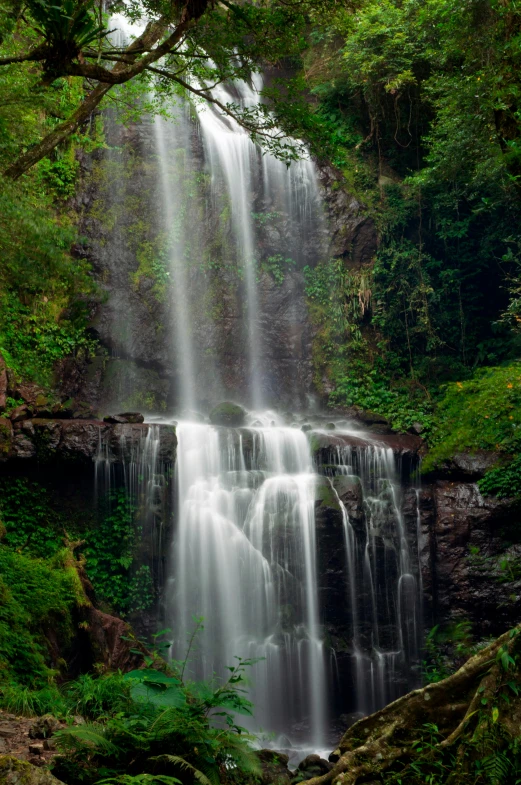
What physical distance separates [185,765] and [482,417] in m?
11.0

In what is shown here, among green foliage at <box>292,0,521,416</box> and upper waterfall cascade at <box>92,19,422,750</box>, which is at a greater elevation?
green foliage at <box>292,0,521,416</box>

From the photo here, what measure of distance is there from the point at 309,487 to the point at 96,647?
5.04 m

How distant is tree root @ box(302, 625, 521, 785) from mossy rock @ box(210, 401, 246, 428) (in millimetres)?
9531

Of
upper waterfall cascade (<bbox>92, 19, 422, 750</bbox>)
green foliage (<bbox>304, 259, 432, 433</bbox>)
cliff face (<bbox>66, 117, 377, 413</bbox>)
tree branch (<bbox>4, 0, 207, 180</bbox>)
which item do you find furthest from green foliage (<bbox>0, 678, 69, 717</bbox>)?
green foliage (<bbox>304, 259, 432, 433</bbox>)

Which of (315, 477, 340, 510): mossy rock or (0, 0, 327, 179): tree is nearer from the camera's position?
(0, 0, 327, 179): tree

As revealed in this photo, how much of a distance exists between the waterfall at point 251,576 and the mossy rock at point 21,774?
285 inches

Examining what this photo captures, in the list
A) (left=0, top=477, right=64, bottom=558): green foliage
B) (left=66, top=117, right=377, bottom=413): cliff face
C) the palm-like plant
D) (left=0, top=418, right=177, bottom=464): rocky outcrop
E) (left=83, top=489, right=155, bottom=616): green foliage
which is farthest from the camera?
(left=66, top=117, right=377, bottom=413): cliff face

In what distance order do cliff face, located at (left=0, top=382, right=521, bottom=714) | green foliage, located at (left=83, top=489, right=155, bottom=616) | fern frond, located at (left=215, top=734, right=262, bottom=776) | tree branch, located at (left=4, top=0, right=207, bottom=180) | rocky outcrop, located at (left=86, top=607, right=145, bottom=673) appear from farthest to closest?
1. cliff face, located at (left=0, top=382, right=521, bottom=714)
2. green foliage, located at (left=83, top=489, right=155, bottom=616)
3. rocky outcrop, located at (left=86, top=607, right=145, bottom=673)
4. tree branch, located at (left=4, top=0, right=207, bottom=180)
5. fern frond, located at (left=215, top=734, right=262, bottom=776)

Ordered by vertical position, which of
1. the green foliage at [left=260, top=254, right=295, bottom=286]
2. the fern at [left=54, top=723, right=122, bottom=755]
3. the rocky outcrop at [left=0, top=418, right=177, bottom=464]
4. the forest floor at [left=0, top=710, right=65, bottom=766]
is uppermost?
the green foliage at [left=260, top=254, right=295, bottom=286]

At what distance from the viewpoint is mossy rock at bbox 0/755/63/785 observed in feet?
9.51

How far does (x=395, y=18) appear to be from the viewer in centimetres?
1688

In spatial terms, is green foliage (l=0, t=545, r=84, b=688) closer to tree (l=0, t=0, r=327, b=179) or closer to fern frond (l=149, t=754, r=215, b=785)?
fern frond (l=149, t=754, r=215, b=785)

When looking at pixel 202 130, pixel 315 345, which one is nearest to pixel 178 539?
pixel 315 345

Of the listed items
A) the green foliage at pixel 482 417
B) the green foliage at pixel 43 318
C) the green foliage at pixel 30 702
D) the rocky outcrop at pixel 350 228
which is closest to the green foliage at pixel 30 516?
the green foliage at pixel 43 318
